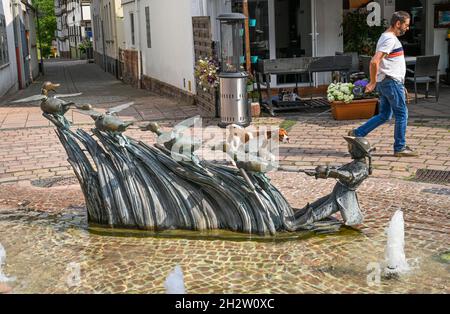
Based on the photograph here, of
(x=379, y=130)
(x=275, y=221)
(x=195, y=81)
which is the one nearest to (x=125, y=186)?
(x=275, y=221)

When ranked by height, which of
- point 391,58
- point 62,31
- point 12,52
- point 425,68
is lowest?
point 425,68

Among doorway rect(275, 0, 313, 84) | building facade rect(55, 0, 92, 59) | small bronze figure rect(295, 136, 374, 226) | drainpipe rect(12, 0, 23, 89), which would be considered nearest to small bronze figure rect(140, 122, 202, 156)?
small bronze figure rect(295, 136, 374, 226)

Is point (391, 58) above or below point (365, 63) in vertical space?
above

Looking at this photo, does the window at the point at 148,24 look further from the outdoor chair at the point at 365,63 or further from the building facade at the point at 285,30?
the outdoor chair at the point at 365,63

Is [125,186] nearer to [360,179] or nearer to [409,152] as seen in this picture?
[360,179]

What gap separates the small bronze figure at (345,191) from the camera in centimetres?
479

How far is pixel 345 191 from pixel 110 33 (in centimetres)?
2675

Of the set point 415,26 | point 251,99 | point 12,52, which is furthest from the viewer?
point 12,52

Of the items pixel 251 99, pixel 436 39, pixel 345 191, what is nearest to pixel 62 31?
pixel 436 39

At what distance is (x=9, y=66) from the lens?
69.9ft

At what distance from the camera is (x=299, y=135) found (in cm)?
946

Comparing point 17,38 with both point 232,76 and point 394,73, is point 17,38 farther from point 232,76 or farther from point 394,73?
point 394,73

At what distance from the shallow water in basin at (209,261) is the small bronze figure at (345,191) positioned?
0.46ft

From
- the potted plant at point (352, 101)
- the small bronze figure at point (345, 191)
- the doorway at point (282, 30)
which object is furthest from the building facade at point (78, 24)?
the small bronze figure at point (345, 191)
